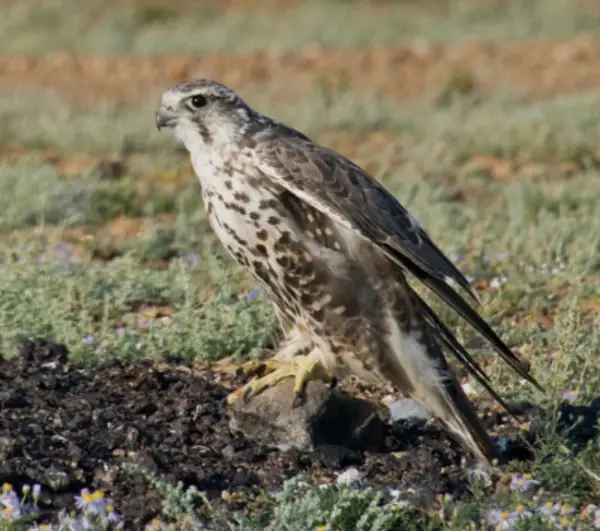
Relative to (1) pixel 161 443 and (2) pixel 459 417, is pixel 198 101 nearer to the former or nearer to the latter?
(1) pixel 161 443

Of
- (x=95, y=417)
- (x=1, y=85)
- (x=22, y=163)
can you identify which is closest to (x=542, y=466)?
(x=95, y=417)

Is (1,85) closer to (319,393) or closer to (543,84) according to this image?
(543,84)

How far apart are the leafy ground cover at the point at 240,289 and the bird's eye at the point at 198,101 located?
3.45ft

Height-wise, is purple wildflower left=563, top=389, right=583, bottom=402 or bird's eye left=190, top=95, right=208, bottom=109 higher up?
bird's eye left=190, top=95, right=208, bottom=109

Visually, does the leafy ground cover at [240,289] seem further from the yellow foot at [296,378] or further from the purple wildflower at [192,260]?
the yellow foot at [296,378]

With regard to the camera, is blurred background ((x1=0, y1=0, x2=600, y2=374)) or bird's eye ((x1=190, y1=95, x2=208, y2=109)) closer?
bird's eye ((x1=190, y1=95, x2=208, y2=109))

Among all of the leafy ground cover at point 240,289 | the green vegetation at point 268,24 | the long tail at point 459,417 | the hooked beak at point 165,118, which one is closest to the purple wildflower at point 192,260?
the leafy ground cover at point 240,289

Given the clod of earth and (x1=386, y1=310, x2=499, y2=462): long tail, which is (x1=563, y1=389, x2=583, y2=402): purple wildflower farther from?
(x1=386, y1=310, x2=499, y2=462): long tail

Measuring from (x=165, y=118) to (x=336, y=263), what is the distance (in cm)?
95

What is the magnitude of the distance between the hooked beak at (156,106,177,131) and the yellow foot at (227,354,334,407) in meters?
1.05

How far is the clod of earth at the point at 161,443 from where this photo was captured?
5352mm

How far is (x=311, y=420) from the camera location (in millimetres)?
5855

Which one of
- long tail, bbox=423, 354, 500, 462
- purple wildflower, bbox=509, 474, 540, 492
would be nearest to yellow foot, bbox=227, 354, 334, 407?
long tail, bbox=423, 354, 500, 462

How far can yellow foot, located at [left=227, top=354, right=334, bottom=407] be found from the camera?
597cm
